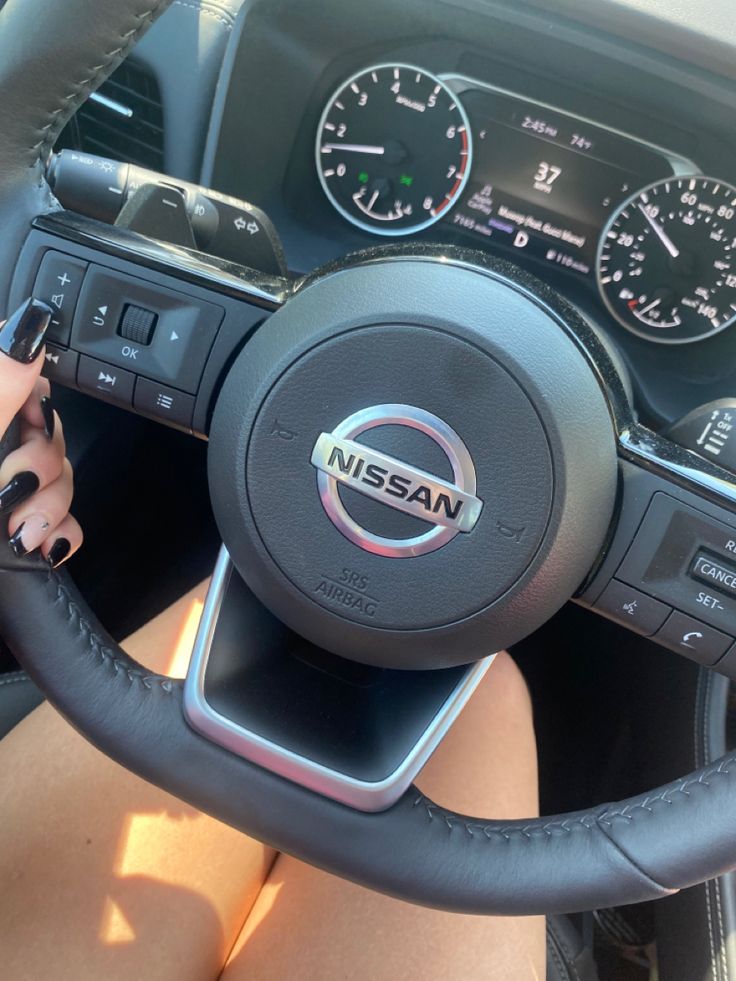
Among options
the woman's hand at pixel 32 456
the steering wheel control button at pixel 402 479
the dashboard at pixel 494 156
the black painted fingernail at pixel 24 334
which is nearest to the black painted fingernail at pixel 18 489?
the woman's hand at pixel 32 456

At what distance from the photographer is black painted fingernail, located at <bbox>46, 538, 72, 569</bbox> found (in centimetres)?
80

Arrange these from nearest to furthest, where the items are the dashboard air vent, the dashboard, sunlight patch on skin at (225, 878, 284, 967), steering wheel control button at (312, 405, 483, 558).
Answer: steering wheel control button at (312, 405, 483, 558), sunlight patch on skin at (225, 878, 284, 967), the dashboard, the dashboard air vent

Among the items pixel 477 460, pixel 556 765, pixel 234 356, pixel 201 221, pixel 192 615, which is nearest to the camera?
pixel 477 460

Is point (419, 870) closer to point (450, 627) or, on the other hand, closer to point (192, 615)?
point (450, 627)

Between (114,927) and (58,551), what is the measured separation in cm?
40

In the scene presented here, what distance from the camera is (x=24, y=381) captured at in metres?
0.74

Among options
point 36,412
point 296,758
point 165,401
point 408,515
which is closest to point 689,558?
point 408,515

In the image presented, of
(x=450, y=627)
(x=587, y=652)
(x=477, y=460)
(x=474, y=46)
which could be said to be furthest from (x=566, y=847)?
(x=474, y=46)

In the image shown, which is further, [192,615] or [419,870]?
[192,615]

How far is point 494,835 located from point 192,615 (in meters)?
0.59

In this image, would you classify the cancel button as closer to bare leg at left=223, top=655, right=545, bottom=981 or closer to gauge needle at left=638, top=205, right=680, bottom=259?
bare leg at left=223, top=655, right=545, bottom=981

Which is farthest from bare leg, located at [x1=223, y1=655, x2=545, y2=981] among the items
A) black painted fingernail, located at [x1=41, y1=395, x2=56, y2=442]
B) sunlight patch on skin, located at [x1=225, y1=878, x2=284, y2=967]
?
black painted fingernail, located at [x1=41, y1=395, x2=56, y2=442]

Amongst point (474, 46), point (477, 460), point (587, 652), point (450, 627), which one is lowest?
point (587, 652)

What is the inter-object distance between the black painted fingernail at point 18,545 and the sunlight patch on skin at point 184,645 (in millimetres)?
380
